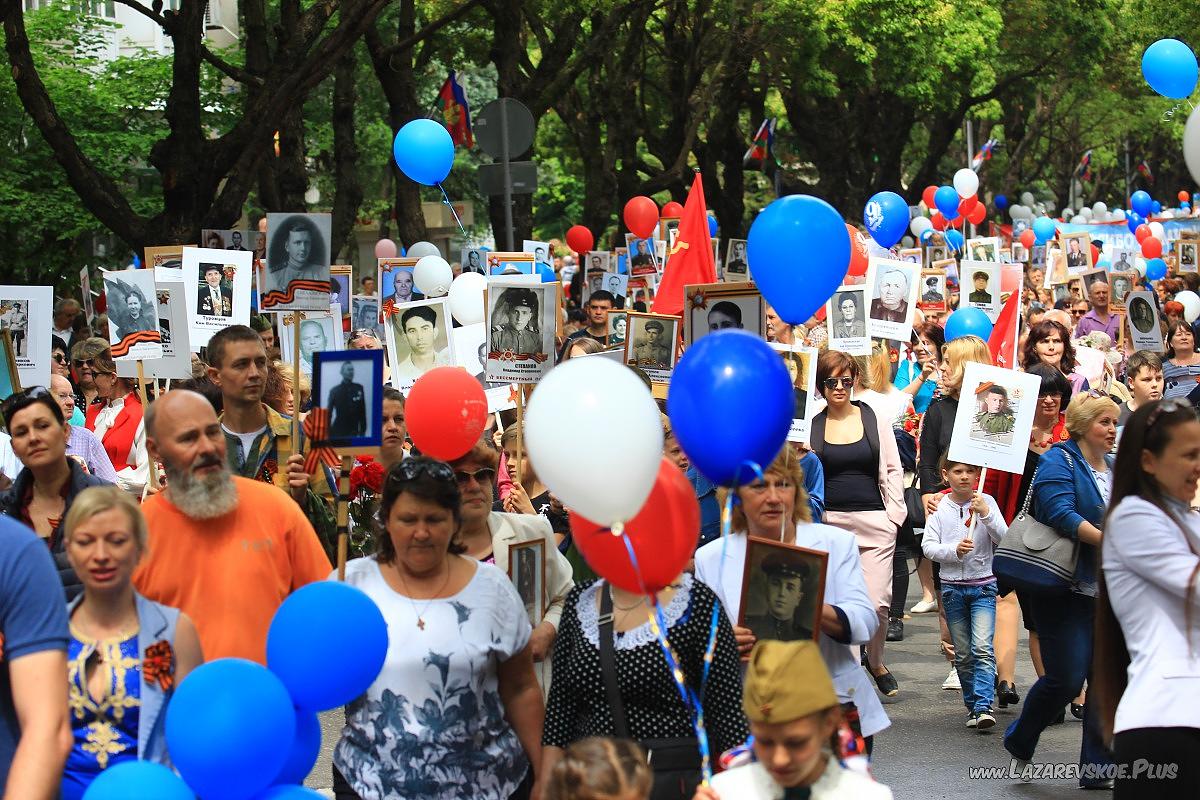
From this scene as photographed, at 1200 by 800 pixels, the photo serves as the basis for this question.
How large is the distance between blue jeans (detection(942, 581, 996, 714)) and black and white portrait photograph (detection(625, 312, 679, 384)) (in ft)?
6.00

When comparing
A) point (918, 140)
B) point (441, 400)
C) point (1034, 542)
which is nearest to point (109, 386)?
point (441, 400)

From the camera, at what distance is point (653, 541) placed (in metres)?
4.32

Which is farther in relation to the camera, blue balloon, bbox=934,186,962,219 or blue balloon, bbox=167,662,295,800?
blue balloon, bbox=934,186,962,219

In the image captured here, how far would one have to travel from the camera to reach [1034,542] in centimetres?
707

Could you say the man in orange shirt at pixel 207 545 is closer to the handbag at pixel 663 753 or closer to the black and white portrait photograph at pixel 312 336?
the handbag at pixel 663 753

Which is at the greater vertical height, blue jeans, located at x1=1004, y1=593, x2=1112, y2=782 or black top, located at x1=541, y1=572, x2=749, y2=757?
black top, located at x1=541, y1=572, x2=749, y2=757

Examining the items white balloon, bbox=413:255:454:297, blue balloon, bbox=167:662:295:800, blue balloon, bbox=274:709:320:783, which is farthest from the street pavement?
white balloon, bbox=413:255:454:297

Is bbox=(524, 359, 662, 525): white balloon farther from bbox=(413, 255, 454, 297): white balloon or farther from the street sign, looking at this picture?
the street sign

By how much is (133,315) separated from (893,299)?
5238mm

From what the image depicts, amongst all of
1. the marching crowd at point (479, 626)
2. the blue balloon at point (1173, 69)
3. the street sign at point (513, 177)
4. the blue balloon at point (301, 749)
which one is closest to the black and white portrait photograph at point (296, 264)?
the marching crowd at point (479, 626)

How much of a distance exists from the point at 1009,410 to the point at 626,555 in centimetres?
430

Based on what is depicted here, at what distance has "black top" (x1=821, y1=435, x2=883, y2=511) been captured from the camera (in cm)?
854

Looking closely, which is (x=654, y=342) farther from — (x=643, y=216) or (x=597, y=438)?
(x=643, y=216)

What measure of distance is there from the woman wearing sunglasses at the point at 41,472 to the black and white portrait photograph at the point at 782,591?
2.22m
